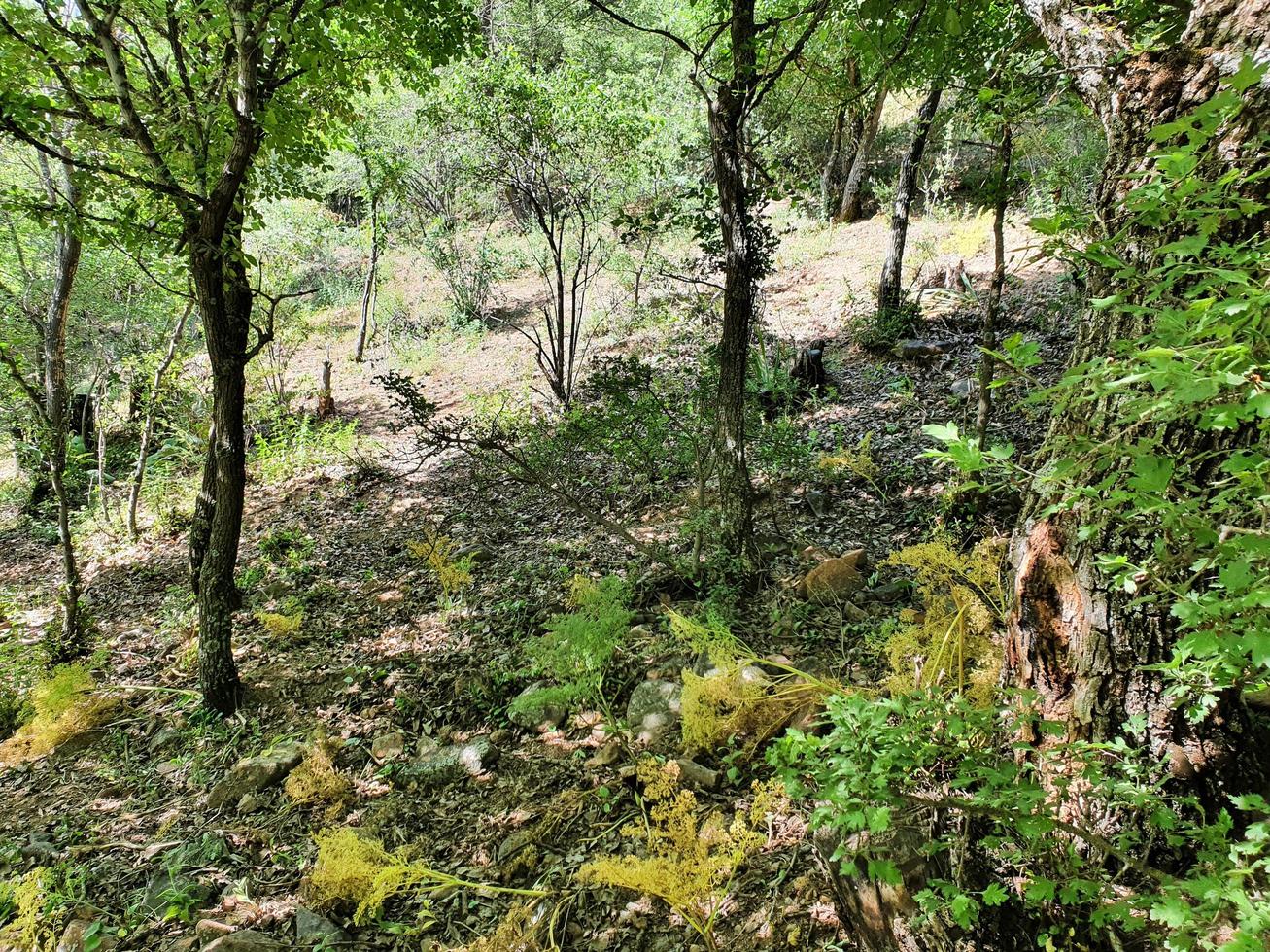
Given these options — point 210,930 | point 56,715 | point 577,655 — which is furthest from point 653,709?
point 56,715

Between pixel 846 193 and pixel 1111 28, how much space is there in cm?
1275

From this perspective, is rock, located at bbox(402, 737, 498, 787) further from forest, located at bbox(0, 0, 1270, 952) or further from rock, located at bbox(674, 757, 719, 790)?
rock, located at bbox(674, 757, 719, 790)

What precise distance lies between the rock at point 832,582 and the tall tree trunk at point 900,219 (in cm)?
493

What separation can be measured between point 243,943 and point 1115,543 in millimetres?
3122

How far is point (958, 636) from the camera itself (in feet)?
7.55

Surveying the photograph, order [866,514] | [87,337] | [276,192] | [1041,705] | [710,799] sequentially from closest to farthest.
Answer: [1041,705]
[710,799]
[276,192]
[866,514]
[87,337]

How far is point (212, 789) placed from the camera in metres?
3.37

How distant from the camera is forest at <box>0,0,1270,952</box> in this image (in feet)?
4.09

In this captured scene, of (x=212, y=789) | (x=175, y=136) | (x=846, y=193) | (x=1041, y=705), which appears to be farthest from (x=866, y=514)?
(x=846, y=193)

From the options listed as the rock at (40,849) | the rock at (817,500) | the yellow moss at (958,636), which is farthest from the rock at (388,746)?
the rock at (817,500)

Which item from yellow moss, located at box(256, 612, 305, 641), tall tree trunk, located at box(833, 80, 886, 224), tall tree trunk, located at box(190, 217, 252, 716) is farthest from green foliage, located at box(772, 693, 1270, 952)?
tall tree trunk, located at box(833, 80, 886, 224)

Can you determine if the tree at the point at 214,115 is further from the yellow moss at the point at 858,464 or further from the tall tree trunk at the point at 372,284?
the tall tree trunk at the point at 372,284

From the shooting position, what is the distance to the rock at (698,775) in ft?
8.68

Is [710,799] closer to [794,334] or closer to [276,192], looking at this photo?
[276,192]
